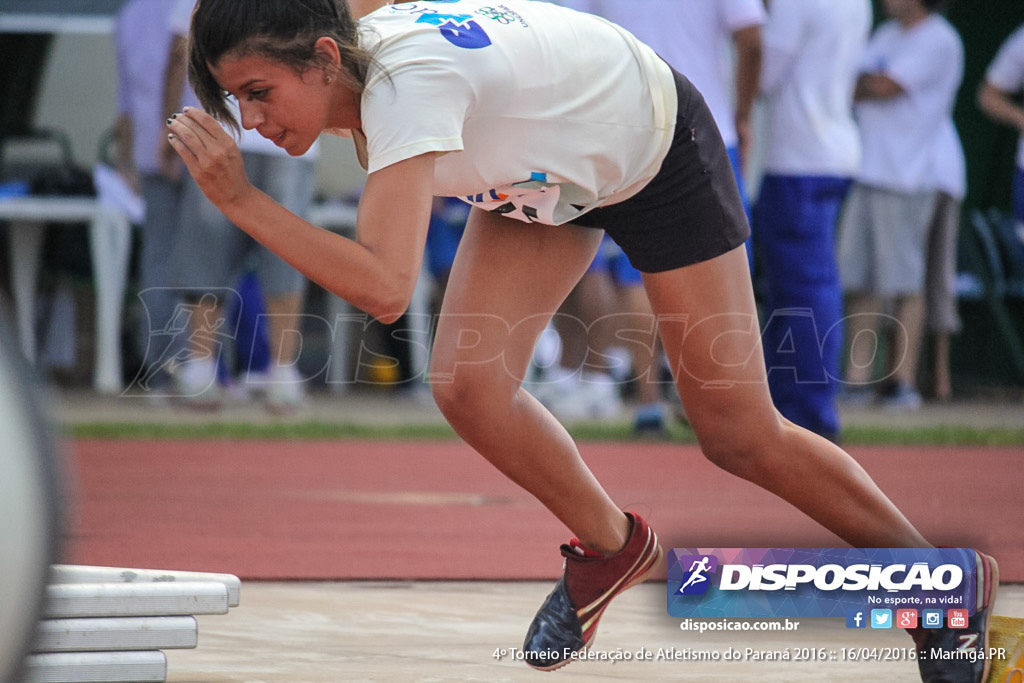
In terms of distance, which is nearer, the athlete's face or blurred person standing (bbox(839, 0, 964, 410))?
the athlete's face

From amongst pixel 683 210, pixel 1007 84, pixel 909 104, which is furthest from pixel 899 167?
pixel 683 210

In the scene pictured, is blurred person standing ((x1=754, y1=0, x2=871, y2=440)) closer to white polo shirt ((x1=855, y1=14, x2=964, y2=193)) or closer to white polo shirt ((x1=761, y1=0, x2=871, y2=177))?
white polo shirt ((x1=761, y1=0, x2=871, y2=177))

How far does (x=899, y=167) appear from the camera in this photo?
8195mm

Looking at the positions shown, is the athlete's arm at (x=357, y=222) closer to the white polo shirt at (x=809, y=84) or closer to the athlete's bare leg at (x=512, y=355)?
the athlete's bare leg at (x=512, y=355)

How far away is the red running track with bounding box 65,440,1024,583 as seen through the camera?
3875 mm

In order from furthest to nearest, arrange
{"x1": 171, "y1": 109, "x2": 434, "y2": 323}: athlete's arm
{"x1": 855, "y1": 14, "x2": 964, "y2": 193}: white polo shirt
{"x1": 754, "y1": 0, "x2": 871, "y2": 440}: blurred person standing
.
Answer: {"x1": 855, "y1": 14, "x2": 964, "y2": 193}: white polo shirt, {"x1": 754, "y1": 0, "x2": 871, "y2": 440}: blurred person standing, {"x1": 171, "y1": 109, "x2": 434, "y2": 323}: athlete's arm

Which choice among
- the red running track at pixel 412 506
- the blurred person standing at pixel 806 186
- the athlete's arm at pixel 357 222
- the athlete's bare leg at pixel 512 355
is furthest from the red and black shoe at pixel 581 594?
the blurred person standing at pixel 806 186

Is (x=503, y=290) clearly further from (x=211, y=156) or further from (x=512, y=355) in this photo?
(x=211, y=156)

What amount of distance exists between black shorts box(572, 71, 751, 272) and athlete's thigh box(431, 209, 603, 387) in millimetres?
150

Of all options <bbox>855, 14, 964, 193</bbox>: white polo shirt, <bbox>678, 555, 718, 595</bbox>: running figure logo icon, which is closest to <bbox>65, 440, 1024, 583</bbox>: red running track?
<bbox>678, 555, 718, 595</bbox>: running figure logo icon

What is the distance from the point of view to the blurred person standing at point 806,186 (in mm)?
6109

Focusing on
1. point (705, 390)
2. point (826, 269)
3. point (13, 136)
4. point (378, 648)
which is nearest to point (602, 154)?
point (705, 390)

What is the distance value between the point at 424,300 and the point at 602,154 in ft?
20.4

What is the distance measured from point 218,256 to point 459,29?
4620mm
